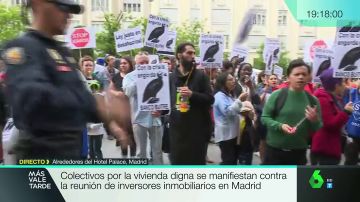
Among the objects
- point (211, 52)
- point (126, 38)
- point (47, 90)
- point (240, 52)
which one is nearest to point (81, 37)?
point (126, 38)

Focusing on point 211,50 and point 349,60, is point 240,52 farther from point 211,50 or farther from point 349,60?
point 349,60

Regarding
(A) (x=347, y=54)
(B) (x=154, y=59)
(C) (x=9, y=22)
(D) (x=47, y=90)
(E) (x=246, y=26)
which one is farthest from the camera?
(B) (x=154, y=59)

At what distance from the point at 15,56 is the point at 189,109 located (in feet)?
5.65

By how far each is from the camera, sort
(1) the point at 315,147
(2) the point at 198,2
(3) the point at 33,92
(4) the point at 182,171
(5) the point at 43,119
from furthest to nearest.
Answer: (1) the point at 315,147, (4) the point at 182,171, (2) the point at 198,2, (5) the point at 43,119, (3) the point at 33,92

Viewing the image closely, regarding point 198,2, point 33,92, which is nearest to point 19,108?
point 33,92

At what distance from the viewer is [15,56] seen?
169cm

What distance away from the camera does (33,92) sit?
162 centimetres

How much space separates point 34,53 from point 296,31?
4.92 ft

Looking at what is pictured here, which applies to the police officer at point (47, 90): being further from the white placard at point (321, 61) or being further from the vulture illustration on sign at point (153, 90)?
the white placard at point (321, 61)

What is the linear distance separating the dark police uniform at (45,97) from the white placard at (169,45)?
102cm

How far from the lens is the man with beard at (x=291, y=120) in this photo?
3.05m

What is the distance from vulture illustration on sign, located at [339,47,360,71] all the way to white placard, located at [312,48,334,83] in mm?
68

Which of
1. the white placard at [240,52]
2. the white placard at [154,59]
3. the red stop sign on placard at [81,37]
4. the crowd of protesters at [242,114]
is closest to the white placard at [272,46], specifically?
the white placard at [240,52]

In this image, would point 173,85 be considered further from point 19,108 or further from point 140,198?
point 19,108
